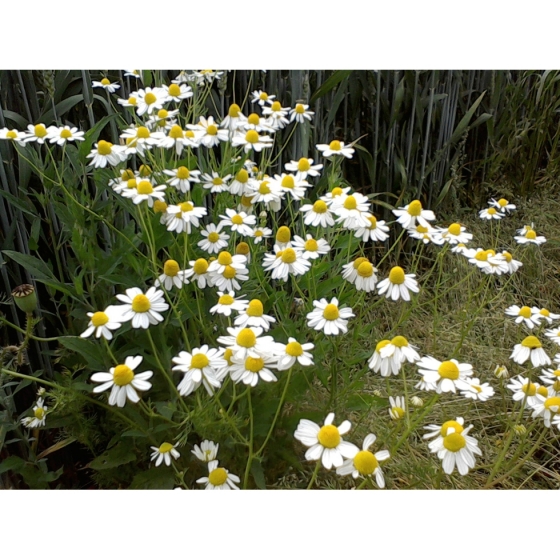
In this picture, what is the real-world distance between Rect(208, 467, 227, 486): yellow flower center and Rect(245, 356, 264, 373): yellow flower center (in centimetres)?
15

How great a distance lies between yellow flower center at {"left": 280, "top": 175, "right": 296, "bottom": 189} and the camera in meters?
0.72

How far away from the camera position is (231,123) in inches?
30.5

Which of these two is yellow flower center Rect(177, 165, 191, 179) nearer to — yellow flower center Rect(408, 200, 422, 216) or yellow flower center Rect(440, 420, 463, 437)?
yellow flower center Rect(408, 200, 422, 216)

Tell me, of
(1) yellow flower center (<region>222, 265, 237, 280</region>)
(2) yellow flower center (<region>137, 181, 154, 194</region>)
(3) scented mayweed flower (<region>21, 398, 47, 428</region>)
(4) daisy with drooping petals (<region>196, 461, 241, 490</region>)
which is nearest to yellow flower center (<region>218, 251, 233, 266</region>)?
(1) yellow flower center (<region>222, 265, 237, 280</region>)

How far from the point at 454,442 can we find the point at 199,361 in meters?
0.24

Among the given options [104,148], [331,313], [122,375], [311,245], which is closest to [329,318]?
[331,313]

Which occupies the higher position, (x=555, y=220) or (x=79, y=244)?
(x=79, y=244)

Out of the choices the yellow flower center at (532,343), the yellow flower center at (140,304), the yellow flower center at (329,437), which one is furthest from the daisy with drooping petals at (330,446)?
the yellow flower center at (532,343)

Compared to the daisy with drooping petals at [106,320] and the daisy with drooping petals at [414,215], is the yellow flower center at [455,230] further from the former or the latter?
the daisy with drooping petals at [106,320]

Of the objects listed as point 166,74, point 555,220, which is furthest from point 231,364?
point 555,220

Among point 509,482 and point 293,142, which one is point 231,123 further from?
point 509,482
